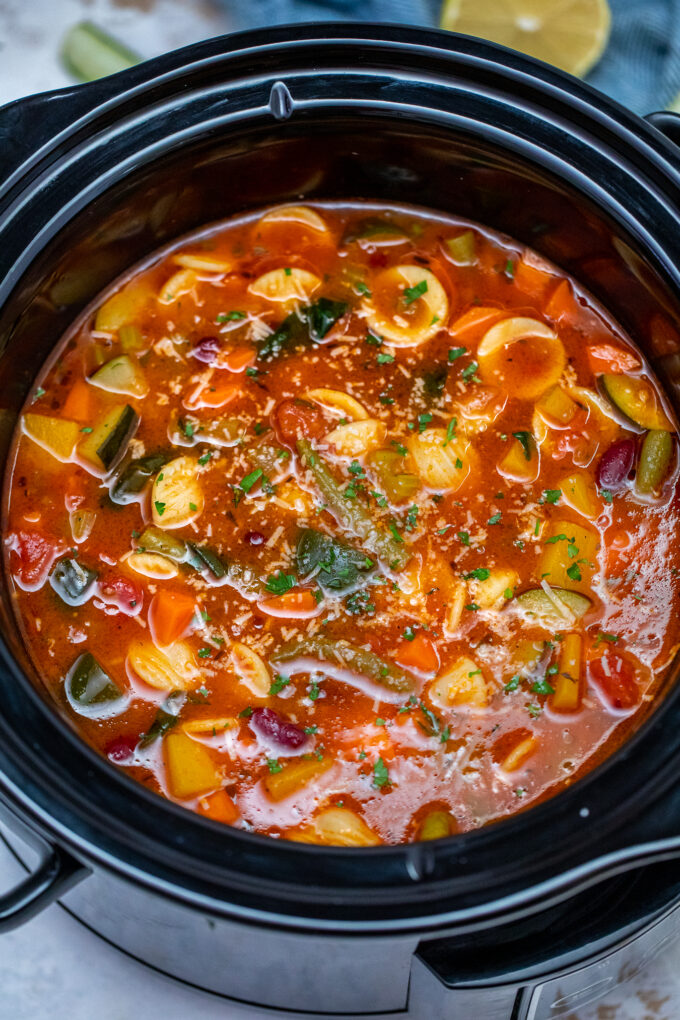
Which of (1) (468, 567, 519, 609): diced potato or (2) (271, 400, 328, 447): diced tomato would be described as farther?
(2) (271, 400, 328, 447): diced tomato

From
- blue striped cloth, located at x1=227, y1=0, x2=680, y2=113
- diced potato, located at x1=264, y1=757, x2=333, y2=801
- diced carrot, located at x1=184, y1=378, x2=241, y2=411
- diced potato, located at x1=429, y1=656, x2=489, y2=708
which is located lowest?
diced potato, located at x1=264, y1=757, x2=333, y2=801

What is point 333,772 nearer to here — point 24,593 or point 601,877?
point 601,877

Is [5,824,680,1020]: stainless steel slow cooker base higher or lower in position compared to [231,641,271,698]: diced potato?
lower

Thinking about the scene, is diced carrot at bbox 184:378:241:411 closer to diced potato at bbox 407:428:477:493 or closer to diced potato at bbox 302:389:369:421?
diced potato at bbox 302:389:369:421

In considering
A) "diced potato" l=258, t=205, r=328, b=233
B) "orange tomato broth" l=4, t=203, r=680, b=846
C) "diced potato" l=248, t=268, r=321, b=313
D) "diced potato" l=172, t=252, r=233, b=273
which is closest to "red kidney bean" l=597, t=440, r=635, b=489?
"orange tomato broth" l=4, t=203, r=680, b=846

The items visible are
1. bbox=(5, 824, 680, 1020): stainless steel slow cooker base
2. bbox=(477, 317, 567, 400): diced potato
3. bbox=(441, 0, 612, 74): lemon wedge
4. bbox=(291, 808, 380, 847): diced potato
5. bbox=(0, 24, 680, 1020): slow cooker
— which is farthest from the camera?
bbox=(441, 0, 612, 74): lemon wedge

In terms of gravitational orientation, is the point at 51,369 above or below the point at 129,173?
below

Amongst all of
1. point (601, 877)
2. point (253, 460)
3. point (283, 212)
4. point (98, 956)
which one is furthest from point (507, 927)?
point (283, 212)
